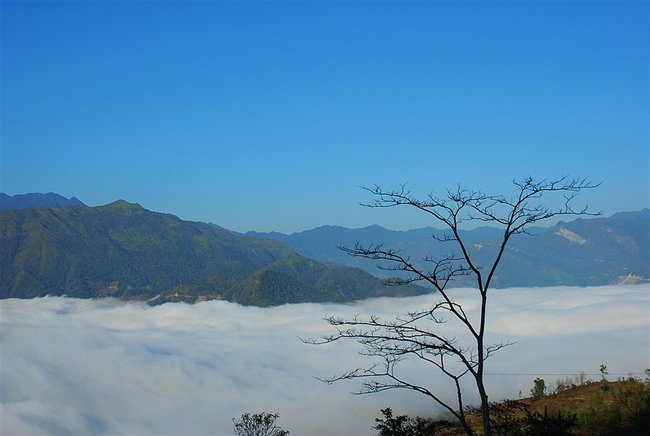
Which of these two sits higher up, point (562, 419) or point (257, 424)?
point (562, 419)

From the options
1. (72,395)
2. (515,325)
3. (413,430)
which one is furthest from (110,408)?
(413,430)

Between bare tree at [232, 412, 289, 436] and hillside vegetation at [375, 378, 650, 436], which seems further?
bare tree at [232, 412, 289, 436]

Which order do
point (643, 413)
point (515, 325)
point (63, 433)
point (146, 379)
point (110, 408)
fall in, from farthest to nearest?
1. point (146, 379)
2. point (515, 325)
3. point (110, 408)
4. point (63, 433)
5. point (643, 413)

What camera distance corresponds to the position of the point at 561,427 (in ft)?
48.0

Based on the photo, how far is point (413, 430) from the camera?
18.8 metres

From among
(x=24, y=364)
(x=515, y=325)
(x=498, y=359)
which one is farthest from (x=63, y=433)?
(x=515, y=325)

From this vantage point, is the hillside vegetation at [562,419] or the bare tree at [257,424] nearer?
the hillside vegetation at [562,419]

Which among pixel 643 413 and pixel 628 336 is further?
pixel 628 336

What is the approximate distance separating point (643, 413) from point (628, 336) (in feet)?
394

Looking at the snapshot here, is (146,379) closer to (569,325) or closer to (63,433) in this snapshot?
(63,433)

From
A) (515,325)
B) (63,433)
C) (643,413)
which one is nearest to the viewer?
(643,413)

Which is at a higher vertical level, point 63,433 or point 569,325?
point 569,325

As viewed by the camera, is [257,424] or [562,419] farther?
[257,424]

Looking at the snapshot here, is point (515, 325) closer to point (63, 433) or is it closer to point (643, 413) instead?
point (63, 433)
